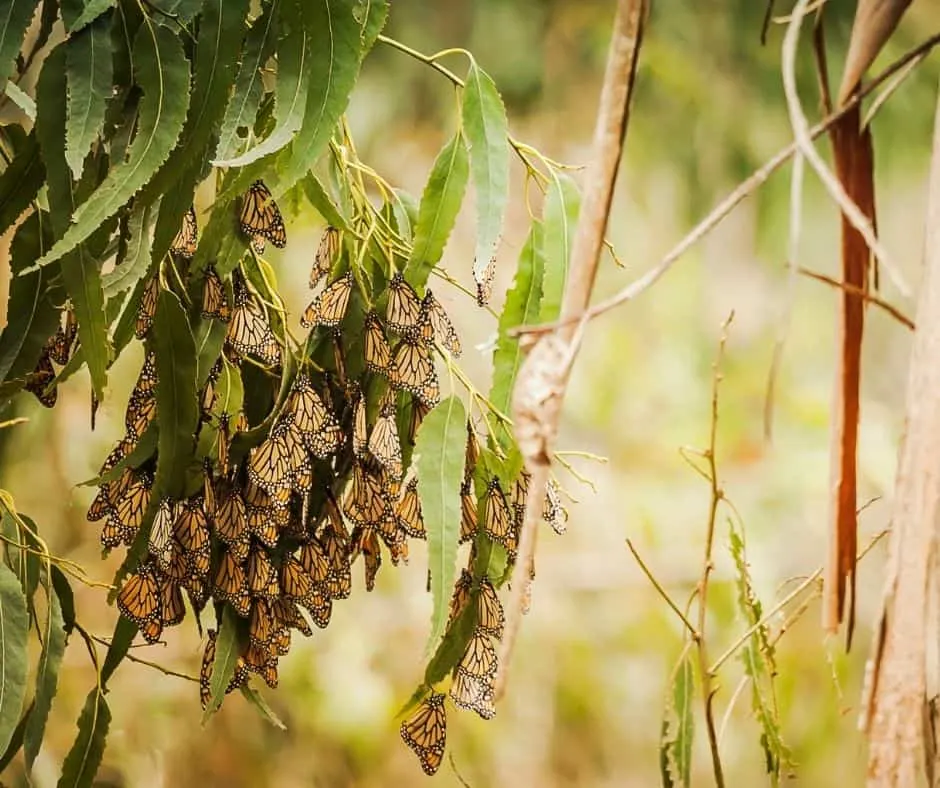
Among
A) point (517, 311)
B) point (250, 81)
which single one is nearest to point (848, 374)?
point (517, 311)

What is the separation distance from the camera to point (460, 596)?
0.81 meters

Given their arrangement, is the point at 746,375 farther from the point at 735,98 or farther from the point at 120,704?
the point at 120,704

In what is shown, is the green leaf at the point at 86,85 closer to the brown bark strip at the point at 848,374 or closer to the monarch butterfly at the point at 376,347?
the monarch butterfly at the point at 376,347

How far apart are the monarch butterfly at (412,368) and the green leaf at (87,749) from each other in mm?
397

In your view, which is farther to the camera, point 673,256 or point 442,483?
point 442,483

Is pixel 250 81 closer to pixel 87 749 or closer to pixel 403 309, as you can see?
pixel 403 309

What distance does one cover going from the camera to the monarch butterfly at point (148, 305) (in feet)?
2.54

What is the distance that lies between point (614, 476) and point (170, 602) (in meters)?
0.63

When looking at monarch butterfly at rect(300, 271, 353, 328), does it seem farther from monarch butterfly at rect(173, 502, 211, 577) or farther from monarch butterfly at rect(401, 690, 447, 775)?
monarch butterfly at rect(401, 690, 447, 775)

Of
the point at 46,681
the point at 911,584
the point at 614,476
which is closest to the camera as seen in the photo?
the point at 911,584

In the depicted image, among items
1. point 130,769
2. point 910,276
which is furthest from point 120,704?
point 910,276

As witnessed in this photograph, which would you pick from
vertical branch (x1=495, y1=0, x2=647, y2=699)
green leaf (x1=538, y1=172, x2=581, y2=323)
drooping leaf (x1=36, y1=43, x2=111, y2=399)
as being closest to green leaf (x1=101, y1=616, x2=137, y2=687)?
drooping leaf (x1=36, y1=43, x2=111, y2=399)

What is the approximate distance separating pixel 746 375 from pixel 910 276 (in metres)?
0.26

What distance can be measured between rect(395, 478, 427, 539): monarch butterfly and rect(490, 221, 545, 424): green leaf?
0.33 ft
